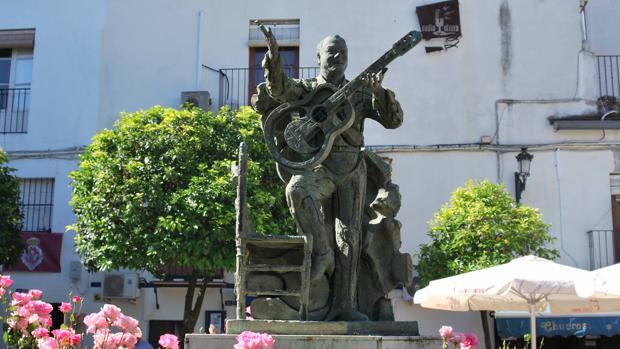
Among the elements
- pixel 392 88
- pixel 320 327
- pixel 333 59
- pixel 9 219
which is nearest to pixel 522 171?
pixel 392 88

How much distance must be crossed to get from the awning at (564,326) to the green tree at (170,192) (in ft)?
16.6

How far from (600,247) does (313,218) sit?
12.4m

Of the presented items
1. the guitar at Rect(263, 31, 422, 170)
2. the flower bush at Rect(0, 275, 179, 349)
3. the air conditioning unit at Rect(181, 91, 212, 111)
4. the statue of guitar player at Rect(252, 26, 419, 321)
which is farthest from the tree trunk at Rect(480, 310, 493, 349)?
the flower bush at Rect(0, 275, 179, 349)

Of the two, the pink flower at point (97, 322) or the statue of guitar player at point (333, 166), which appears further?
the statue of guitar player at point (333, 166)

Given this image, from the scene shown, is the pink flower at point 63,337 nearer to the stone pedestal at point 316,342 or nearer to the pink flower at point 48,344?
the pink flower at point 48,344

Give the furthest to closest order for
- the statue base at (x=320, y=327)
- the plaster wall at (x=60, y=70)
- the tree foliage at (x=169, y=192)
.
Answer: the plaster wall at (x=60, y=70), the tree foliage at (x=169, y=192), the statue base at (x=320, y=327)

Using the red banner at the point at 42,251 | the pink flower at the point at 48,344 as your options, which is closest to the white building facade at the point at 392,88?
the red banner at the point at 42,251

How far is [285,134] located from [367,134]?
11740 millimetres

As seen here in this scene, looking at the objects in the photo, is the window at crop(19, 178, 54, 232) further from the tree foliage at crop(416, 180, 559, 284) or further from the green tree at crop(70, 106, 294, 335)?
the tree foliage at crop(416, 180, 559, 284)

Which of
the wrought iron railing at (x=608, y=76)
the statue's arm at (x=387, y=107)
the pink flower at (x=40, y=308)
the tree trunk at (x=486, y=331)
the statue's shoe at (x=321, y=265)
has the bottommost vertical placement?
the tree trunk at (x=486, y=331)

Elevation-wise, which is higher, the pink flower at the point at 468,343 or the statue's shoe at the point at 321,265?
the statue's shoe at the point at 321,265

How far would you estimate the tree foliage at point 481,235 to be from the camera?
13492 millimetres

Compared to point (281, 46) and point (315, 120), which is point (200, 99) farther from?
point (315, 120)

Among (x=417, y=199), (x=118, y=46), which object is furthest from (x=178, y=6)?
(x=417, y=199)
